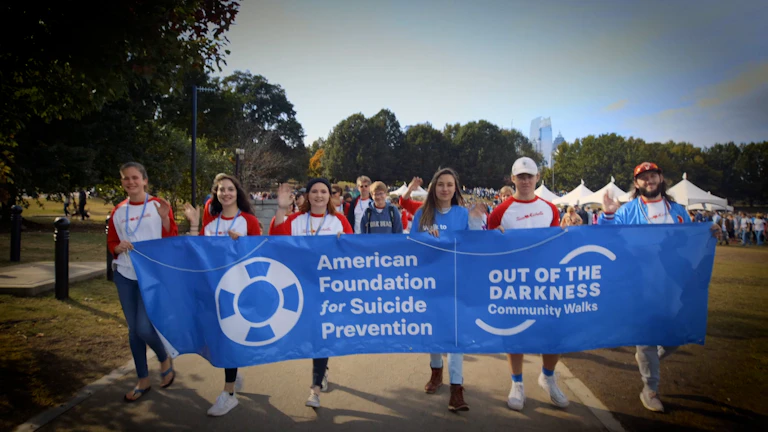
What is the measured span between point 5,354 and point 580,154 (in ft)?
285

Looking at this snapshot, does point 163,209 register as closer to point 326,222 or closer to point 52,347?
point 326,222

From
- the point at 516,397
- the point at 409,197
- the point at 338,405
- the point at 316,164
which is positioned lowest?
the point at 338,405

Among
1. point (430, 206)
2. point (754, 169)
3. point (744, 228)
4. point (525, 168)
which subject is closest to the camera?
point (525, 168)

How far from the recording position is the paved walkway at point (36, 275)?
714 cm

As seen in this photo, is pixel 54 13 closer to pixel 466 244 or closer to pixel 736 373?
pixel 466 244

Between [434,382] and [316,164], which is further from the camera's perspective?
[316,164]

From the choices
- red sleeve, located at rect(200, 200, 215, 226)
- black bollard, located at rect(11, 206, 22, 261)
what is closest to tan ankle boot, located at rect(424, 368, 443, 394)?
red sleeve, located at rect(200, 200, 215, 226)

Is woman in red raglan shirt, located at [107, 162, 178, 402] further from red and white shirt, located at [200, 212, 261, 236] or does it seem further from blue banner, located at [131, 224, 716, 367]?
red and white shirt, located at [200, 212, 261, 236]

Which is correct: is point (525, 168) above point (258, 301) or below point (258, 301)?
above

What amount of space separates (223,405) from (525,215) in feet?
10.1

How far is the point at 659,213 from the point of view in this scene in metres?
4.15

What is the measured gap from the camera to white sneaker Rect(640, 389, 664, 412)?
144 inches

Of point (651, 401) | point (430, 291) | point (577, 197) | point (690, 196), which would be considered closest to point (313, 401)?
point (430, 291)

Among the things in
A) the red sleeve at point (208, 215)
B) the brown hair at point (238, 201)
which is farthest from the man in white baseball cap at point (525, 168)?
the red sleeve at point (208, 215)
